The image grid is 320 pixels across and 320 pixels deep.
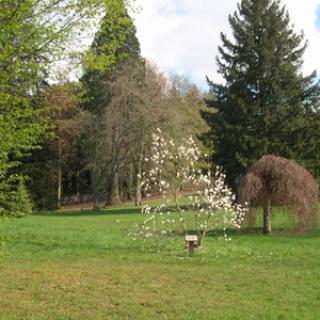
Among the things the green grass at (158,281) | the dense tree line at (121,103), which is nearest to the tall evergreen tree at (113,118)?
the dense tree line at (121,103)

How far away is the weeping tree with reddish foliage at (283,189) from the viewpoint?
53.9 ft

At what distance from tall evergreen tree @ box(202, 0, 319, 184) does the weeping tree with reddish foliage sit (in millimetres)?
9173

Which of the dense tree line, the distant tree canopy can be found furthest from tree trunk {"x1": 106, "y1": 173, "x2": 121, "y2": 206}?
the distant tree canopy

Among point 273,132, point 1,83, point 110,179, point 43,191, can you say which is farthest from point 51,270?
point 43,191

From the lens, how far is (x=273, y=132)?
27125mm

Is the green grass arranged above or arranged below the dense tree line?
below

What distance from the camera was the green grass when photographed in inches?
258

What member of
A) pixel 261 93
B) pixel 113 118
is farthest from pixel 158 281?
pixel 113 118

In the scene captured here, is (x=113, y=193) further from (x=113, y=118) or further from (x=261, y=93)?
(x=261, y=93)

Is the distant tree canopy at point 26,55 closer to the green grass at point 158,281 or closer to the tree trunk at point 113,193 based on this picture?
the green grass at point 158,281

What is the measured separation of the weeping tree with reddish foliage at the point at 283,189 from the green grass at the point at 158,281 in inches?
67.2

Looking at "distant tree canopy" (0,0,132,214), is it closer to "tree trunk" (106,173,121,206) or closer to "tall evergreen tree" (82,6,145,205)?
"tall evergreen tree" (82,6,145,205)

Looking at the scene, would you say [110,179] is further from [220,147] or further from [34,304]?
[34,304]

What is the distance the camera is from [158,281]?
8.66m
